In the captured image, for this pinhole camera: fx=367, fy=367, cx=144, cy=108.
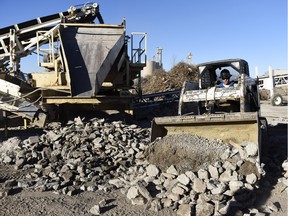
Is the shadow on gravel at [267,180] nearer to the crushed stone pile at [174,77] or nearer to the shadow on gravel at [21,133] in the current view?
the shadow on gravel at [21,133]

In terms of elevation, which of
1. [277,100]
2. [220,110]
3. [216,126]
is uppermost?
[220,110]

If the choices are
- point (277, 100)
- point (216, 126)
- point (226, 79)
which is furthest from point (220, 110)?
point (277, 100)

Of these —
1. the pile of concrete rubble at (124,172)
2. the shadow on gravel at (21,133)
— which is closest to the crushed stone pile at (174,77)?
the shadow on gravel at (21,133)

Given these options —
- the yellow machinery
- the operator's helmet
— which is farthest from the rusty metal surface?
the yellow machinery

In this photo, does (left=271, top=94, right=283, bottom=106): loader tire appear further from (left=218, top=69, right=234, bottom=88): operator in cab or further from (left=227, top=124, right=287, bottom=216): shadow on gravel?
(left=218, top=69, right=234, bottom=88): operator in cab

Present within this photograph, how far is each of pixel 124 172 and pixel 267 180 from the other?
2.39 m

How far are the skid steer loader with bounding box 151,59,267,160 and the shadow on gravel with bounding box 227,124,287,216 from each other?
591 millimetres

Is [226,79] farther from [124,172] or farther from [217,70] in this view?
[124,172]

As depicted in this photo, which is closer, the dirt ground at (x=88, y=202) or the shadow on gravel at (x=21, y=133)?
the dirt ground at (x=88, y=202)

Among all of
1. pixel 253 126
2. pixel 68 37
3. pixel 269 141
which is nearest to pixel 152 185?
pixel 253 126

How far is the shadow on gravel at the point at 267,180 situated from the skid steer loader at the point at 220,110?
0.59 m

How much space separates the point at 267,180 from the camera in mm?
5945

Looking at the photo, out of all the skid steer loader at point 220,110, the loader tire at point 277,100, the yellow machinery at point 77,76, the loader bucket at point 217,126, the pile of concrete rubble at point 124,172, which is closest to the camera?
the pile of concrete rubble at point 124,172

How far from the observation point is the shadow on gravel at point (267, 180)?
16.2ft
